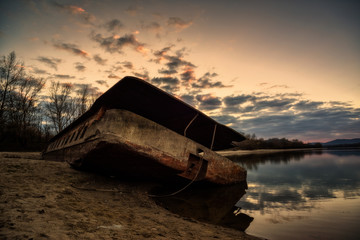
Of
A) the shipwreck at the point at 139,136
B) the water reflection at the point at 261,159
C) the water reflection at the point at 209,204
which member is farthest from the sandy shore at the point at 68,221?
the water reflection at the point at 261,159

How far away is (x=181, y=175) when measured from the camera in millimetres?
4754

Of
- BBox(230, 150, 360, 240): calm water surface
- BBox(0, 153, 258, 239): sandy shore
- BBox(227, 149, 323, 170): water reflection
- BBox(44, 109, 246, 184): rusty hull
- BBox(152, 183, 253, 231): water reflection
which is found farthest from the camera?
BBox(227, 149, 323, 170): water reflection

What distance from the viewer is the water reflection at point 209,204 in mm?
3471

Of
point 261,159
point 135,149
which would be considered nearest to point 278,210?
point 135,149

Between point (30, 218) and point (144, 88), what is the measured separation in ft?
8.78

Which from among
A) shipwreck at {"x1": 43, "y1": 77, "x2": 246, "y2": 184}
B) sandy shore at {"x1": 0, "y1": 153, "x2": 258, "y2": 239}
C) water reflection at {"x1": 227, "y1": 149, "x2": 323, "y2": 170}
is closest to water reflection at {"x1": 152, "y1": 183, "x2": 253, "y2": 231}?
shipwreck at {"x1": 43, "y1": 77, "x2": 246, "y2": 184}

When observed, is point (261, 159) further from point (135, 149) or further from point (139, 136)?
point (135, 149)

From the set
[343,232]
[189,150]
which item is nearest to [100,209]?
[189,150]

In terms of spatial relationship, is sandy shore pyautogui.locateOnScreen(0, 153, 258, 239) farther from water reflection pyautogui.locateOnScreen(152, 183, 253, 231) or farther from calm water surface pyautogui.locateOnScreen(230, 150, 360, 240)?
calm water surface pyautogui.locateOnScreen(230, 150, 360, 240)

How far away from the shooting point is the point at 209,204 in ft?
14.6

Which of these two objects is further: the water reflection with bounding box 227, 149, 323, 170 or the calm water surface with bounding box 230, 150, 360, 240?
the water reflection with bounding box 227, 149, 323, 170

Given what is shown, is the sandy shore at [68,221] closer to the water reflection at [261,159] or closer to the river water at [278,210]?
the river water at [278,210]

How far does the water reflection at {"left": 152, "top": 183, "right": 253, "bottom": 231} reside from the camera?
3.47 metres

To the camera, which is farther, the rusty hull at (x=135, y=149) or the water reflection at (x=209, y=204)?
the rusty hull at (x=135, y=149)
